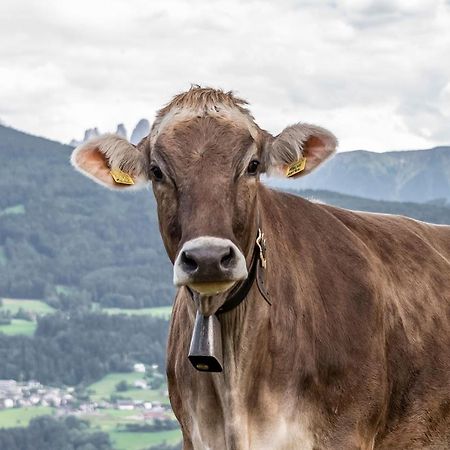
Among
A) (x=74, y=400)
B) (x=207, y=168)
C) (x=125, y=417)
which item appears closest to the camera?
(x=207, y=168)

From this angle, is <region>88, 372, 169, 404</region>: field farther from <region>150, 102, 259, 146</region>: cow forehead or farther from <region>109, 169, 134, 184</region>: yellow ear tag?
<region>150, 102, 259, 146</region>: cow forehead

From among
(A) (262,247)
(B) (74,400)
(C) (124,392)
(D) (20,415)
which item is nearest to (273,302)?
(A) (262,247)

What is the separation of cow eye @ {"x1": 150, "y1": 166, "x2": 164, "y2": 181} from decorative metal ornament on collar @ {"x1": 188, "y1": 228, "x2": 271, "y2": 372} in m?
0.85

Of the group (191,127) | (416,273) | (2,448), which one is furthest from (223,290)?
(2,448)

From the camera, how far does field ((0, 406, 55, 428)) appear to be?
5880 inches

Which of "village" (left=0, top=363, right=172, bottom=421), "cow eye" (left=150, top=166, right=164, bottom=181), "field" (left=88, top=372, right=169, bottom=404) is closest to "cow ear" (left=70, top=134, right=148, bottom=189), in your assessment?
"cow eye" (left=150, top=166, right=164, bottom=181)

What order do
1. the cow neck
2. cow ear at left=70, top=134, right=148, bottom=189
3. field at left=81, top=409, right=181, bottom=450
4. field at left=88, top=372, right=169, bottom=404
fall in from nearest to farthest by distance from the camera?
the cow neck → cow ear at left=70, top=134, right=148, bottom=189 → field at left=81, top=409, right=181, bottom=450 → field at left=88, top=372, right=169, bottom=404

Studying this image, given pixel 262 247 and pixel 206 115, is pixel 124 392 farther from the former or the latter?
pixel 206 115

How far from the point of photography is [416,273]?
35.2 feet

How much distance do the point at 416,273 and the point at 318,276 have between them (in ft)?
4.91

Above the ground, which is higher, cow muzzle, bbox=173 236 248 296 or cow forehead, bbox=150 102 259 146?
cow forehead, bbox=150 102 259 146

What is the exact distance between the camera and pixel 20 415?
156 meters

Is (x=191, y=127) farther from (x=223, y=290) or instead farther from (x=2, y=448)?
(x=2, y=448)

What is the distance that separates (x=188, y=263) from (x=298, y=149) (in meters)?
1.78
